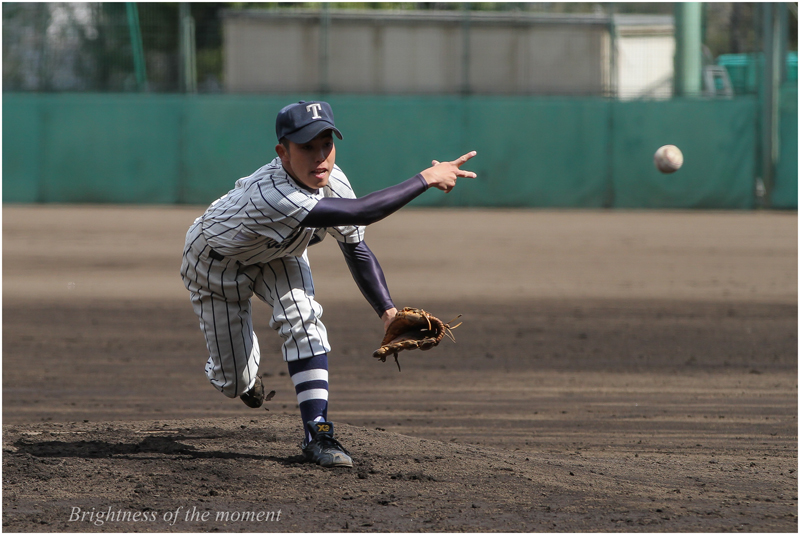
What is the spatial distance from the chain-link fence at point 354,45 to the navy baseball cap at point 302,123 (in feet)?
45.5

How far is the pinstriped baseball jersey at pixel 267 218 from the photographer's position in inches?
132

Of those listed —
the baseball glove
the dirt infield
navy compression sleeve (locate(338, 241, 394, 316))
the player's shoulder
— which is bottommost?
the dirt infield

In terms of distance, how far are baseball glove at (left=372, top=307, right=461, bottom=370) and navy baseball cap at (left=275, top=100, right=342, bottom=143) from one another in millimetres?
786

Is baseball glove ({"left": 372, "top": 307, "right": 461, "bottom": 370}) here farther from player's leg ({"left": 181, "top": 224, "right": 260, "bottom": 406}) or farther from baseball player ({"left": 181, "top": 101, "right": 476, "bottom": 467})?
player's leg ({"left": 181, "top": 224, "right": 260, "bottom": 406})

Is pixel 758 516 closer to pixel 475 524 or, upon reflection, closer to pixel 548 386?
pixel 475 524

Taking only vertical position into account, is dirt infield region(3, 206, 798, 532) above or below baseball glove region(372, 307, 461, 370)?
below

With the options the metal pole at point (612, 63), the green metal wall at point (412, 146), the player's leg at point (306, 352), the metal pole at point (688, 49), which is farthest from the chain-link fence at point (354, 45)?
the player's leg at point (306, 352)

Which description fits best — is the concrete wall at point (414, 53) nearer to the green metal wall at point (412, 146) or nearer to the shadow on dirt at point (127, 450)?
the green metal wall at point (412, 146)

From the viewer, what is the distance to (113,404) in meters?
5.51

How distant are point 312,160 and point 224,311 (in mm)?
797

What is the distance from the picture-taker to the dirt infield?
3285 mm

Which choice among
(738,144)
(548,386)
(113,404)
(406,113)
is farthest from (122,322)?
(738,144)

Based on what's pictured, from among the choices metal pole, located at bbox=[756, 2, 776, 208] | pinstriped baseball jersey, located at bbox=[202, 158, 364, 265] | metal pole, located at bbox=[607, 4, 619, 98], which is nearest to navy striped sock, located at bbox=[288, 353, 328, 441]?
pinstriped baseball jersey, located at bbox=[202, 158, 364, 265]

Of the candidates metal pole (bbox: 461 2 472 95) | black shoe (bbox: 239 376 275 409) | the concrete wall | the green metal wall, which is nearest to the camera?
black shoe (bbox: 239 376 275 409)
